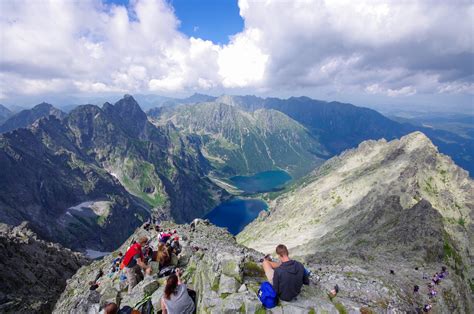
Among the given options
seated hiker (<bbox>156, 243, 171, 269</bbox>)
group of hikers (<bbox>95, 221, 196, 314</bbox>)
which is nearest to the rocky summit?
group of hikers (<bbox>95, 221, 196, 314</bbox>)

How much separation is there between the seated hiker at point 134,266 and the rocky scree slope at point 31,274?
122 ft

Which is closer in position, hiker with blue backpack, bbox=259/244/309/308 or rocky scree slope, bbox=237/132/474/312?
hiker with blue backpack, bbox=259/244/309/308

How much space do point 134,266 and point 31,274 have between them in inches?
2518

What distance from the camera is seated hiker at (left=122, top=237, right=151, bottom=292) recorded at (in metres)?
27.2

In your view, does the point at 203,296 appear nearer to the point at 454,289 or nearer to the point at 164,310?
the point at 164,310

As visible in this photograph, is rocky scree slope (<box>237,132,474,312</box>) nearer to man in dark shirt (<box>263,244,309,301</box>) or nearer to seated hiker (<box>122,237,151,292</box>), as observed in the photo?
man in dark shirt (<box>263,244,309,301</box>)

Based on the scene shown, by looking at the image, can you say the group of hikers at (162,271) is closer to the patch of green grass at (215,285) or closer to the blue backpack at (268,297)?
the patch of green grass at (215,285)

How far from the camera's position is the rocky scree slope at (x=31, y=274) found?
53688mm

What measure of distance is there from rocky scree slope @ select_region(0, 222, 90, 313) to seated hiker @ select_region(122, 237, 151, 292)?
37113 mm

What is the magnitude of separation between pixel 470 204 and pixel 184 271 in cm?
18116

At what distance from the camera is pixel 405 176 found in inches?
7205

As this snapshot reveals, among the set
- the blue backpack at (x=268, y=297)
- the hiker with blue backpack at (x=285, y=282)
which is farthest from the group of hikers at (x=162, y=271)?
the hiker with blue backpack at (x=285, y=282)

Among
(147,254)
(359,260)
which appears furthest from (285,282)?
(359,260)

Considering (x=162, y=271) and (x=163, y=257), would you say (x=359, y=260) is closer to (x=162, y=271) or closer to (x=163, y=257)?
(x=163, y=257)
